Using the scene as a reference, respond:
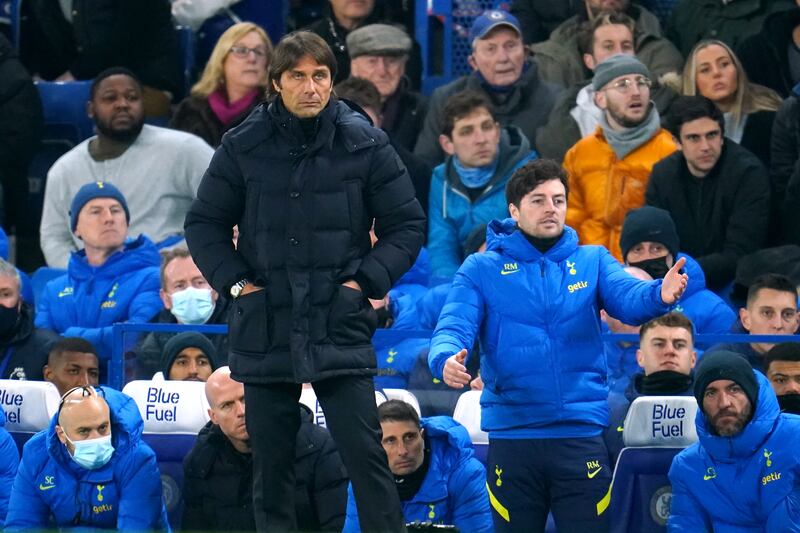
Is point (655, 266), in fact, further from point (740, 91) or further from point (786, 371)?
point (740, 91)

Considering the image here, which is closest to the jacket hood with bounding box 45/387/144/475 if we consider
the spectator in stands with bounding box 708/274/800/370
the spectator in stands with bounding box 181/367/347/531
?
the spectator in stands with bounding box 181/367/347/531

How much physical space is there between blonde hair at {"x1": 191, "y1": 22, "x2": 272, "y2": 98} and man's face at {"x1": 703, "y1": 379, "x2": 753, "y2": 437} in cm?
497

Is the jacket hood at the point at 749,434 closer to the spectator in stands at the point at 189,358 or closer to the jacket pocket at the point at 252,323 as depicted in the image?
the jacket pocket at the point at 252,323

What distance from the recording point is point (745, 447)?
7.62 metres

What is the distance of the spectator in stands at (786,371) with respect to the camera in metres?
8.17

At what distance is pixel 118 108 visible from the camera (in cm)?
1149

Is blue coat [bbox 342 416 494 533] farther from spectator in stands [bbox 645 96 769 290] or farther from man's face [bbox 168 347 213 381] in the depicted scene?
spectator in stands [bbox 645 96 769 290]

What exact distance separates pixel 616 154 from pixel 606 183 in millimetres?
186

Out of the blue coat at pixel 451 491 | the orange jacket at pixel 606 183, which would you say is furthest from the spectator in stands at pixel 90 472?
the orange jacket at pixel 606 183

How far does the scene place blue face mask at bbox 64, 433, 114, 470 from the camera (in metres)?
8.11

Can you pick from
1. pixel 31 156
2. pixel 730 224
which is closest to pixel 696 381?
pixel 730 224

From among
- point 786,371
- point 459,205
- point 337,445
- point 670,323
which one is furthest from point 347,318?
point 459,205

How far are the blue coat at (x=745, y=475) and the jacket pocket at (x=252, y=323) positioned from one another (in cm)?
218

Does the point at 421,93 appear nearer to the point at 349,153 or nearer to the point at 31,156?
the point at 31,156
